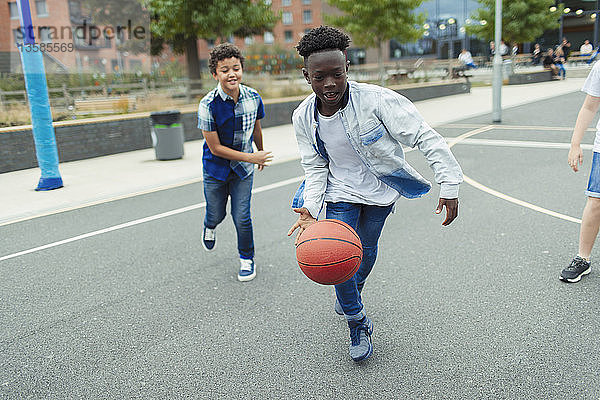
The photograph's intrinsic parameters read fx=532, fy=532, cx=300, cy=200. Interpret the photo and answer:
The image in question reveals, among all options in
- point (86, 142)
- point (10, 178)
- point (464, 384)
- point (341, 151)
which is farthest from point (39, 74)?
point (464, 384)

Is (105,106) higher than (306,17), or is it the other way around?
(306,17)

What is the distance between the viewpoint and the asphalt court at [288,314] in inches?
126

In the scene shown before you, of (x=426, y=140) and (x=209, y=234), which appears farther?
(x=209, y=234)

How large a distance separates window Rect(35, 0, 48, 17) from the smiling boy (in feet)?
156

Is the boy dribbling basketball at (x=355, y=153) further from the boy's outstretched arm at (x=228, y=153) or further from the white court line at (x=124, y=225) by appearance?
the white court line at (x=124, y=225)

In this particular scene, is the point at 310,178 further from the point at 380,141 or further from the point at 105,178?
the point at 105,178

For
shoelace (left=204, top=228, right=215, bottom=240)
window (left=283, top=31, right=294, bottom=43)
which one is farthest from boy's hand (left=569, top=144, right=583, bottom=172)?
window (left=283, top=31, right=294, bottom=43)

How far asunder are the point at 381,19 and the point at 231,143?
24.8 m

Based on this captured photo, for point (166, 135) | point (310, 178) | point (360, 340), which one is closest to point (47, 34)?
point (166, 135)

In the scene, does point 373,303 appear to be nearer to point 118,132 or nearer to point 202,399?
point 202,399

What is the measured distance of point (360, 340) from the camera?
3408mm

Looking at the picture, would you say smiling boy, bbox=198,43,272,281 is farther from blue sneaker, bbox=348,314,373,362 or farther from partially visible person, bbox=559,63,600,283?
partially visible person, bbox=559,63,600,283

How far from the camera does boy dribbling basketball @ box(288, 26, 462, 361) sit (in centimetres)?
290

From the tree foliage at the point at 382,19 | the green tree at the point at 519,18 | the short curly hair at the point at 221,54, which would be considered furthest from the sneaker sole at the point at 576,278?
the green tree at the point at 519,18
